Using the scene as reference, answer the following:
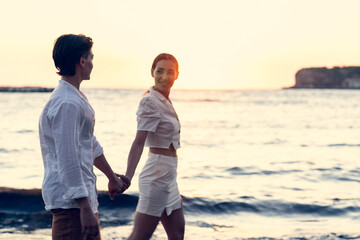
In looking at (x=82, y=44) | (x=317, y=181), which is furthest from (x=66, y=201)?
(x=317, y=181)

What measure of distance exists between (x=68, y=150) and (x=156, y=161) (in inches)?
A: 58.6

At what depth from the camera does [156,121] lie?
377 cm

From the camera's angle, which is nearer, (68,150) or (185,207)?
(68,150)

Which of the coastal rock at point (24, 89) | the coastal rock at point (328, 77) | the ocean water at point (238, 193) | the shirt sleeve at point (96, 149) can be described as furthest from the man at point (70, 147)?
the coastal rock at point (328, 77)

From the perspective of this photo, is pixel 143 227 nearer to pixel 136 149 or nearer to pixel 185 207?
pixel 136 149

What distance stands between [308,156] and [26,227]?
1107 cm

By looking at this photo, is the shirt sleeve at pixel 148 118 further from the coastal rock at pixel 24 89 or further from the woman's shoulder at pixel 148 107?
the coastal rock at pixel 24 89

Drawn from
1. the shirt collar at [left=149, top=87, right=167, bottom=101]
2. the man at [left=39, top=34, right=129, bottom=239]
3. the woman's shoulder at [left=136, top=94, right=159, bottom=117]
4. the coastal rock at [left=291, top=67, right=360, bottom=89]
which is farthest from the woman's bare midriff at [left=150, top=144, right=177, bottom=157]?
the coastal rock at [left=291, top=67, right=360, bottom=89]

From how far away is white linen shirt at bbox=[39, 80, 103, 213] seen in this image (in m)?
2.37

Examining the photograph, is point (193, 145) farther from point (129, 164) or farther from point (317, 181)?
point (129, 164)

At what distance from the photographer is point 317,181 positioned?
37.9 ft

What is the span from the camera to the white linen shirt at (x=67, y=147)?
237 cm

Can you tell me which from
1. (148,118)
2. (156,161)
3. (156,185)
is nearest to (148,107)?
(148,118)

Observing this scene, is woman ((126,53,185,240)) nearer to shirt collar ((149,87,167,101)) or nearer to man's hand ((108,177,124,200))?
shirt collar ((149,87,167,101))
